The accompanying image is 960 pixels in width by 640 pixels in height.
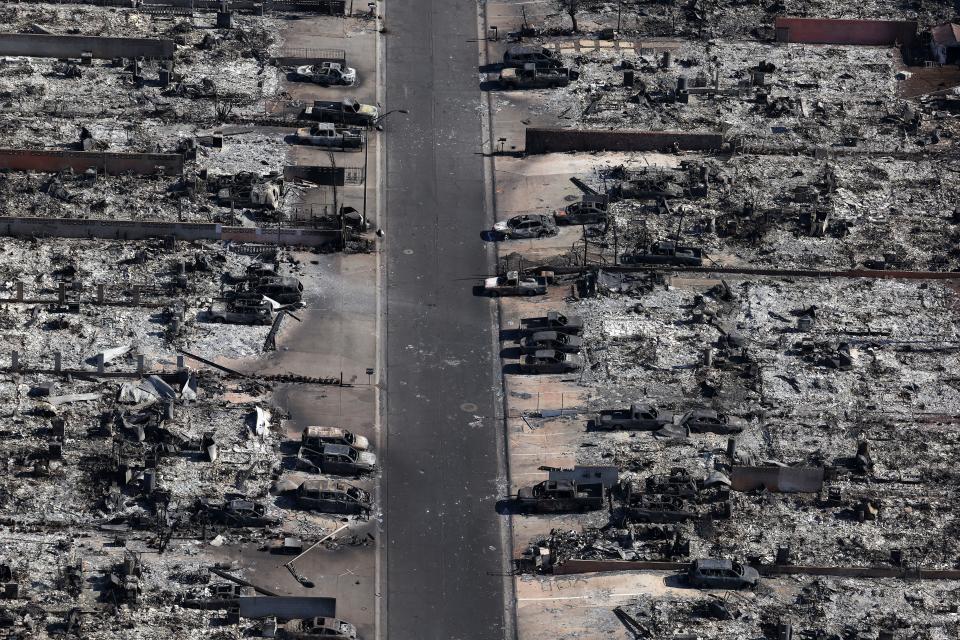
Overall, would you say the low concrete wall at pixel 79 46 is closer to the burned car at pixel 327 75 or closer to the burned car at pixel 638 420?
the burned car at pixel 327 75

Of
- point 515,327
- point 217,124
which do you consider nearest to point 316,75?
point 217,124

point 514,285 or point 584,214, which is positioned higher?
point 584,214

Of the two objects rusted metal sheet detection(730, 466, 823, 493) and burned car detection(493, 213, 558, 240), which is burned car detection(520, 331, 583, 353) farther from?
rusted metal sheet detection(730, 466, 823, 493)

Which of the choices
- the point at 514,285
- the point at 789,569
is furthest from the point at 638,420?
the point at 514,285

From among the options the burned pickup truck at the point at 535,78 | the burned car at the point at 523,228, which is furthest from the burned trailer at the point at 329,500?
the burned pickup truck at the point at 535,78

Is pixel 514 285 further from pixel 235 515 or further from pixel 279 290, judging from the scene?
pixel 235 515

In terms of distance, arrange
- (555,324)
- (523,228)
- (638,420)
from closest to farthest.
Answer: (638,420), (555,324), (523,228)
